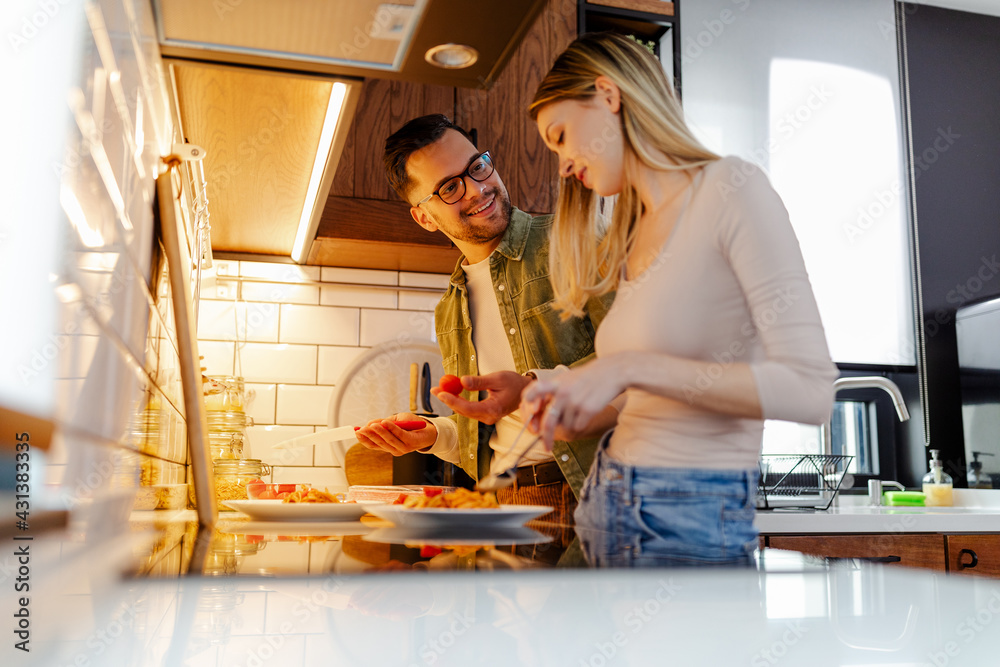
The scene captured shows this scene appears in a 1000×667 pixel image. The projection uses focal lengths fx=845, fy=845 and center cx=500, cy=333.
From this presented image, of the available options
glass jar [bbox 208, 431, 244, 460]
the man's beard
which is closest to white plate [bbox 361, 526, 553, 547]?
the man's beard

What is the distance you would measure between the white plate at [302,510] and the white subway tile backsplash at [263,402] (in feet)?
3.72

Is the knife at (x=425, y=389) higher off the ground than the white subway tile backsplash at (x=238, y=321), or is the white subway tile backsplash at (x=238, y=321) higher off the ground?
the white subway tile backsplash at (x=238, y=321)

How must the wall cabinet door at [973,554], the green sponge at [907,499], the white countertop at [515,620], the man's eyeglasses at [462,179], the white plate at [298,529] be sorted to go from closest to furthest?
the white countertop at [515,620]
the white plate at [298,529]
the man's eyeglasses at [462,179]
the wall cabinet door at [973,554]
the green sponge at [907,499]

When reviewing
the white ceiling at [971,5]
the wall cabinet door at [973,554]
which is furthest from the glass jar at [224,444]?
the white ceiling at [971,5]

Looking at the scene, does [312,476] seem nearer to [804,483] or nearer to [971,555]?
[804,483]

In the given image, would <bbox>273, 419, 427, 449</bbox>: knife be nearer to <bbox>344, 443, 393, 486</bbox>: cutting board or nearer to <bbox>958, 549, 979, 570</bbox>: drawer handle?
<bbox>344, 443, 393, 486</bbox>: cutting board

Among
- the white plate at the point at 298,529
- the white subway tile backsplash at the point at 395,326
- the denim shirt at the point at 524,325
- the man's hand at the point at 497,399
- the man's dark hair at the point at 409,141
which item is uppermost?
the man's dark hair at the point at 409,141

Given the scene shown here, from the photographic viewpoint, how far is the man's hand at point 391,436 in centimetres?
Result: 137

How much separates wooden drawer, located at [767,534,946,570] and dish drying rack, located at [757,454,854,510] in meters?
0.18

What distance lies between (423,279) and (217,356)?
0.57 m

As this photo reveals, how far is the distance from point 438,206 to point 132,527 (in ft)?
2.96

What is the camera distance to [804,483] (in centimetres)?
235

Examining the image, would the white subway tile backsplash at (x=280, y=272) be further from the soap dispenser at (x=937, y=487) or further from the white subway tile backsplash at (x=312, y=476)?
the soap dispenser at (x=937, y=487)

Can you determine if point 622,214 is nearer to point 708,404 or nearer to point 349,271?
point 708,404
